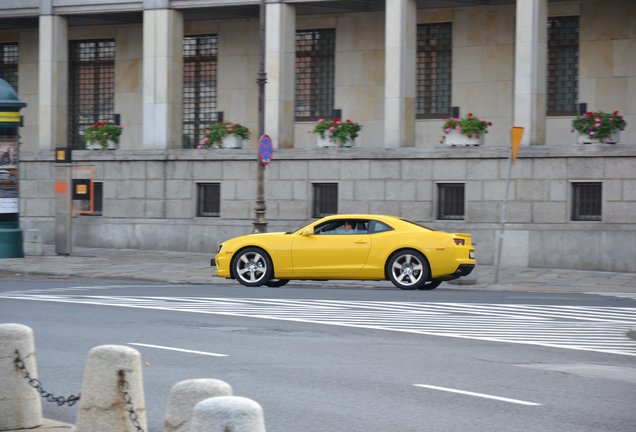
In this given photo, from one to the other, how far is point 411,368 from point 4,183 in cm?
2115

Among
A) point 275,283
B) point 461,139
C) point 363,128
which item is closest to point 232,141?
point 363,128

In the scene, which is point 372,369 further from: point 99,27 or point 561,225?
point 99,27

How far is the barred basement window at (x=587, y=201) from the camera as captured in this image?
30.7m

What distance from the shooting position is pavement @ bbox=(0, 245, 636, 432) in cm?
2602

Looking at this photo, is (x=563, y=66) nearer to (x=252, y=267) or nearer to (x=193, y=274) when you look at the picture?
(x=193, y=274)

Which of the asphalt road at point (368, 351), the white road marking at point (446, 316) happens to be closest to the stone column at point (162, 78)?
the asphalt road at point (368, 351)

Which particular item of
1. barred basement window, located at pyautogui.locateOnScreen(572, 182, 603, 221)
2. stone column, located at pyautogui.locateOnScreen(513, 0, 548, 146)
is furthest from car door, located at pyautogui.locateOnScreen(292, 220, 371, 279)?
stone column, located at pyautogui.locateOnScreen(513, 0, 548, 146)

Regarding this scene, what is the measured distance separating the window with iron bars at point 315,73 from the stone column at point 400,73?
4.38m

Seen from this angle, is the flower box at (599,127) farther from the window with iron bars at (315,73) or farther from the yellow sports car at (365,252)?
the window with iron bars at (315,73)

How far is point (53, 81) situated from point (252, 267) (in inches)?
620

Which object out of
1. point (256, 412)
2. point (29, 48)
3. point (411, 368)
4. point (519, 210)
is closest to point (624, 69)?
point (519, 210)

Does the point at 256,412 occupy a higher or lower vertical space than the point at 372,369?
higher

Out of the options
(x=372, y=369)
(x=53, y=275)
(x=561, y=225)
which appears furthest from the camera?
(x=561, y=225)

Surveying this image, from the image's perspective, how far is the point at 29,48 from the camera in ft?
139
